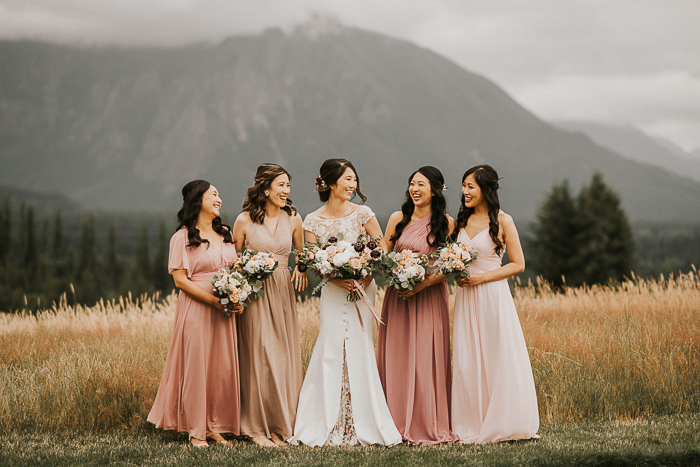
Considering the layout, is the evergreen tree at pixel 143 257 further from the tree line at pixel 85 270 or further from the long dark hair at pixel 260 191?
the long dark hair at pixel 260 191

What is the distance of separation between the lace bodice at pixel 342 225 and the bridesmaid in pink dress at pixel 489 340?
3.50 ft

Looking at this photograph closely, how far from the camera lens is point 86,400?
7.62 meters

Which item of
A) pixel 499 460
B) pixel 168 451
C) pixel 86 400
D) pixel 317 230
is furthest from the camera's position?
pixel 86 400

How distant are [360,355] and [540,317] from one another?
576 centimetres

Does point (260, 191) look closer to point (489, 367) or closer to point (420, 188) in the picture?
point (420, 188)

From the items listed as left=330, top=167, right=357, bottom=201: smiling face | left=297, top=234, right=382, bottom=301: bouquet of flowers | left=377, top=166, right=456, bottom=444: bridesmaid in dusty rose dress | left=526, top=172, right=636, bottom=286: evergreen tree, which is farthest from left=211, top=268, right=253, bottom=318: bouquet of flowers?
left=526, top=172, right=636, bottom=286: evergreen tree

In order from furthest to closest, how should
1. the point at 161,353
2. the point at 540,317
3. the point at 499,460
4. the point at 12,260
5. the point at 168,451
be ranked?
the point at 12,260, the point at 540,317, the point at 161,353, the point at 168,451, the point at 499,460

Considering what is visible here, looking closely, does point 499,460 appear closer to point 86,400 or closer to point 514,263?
point 514,263

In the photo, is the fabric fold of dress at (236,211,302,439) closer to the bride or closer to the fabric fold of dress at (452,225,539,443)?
the bride

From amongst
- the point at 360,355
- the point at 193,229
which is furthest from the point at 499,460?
the point at 193,229

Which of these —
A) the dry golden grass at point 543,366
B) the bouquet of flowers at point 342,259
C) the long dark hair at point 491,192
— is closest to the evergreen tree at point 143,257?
the dry golden grass at point 543,366

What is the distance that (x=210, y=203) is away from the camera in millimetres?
6605

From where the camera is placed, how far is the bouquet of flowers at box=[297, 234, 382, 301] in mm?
6113

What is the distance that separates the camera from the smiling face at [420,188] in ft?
21.6
